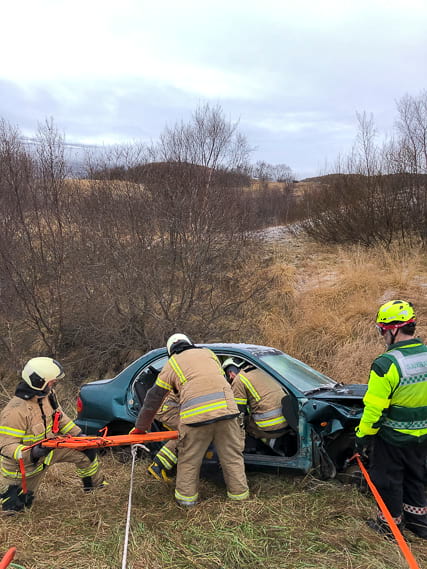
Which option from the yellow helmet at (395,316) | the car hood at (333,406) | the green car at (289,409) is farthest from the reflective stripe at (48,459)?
the yellow helmet at (395,316)

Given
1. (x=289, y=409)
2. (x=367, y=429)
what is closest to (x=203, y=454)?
(x=289, y=409)

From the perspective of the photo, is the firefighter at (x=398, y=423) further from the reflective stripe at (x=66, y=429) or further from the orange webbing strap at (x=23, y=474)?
the orange webbing strap at (x=23, y=474)

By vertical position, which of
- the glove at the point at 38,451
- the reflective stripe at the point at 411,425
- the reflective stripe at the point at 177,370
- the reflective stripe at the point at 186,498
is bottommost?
the reflective stripe at the point at 186,498

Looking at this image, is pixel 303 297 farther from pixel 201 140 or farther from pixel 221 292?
pixel 201 140

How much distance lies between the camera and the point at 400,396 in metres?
3.17

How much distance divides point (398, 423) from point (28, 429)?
2.76m

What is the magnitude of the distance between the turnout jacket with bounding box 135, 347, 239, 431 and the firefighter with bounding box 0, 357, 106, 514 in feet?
2.48

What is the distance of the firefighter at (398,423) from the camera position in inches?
124

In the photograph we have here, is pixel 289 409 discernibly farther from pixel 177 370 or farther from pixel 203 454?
pixel 177 370

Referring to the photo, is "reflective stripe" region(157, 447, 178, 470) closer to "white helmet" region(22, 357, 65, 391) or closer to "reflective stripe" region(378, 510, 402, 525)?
"white helmet" region(22, 357, 65, 391)

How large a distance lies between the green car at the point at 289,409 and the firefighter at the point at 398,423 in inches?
21.5

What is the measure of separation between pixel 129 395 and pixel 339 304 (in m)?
5.88

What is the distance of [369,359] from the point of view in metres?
A: 7.65

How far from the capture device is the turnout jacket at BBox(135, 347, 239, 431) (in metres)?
3.62
